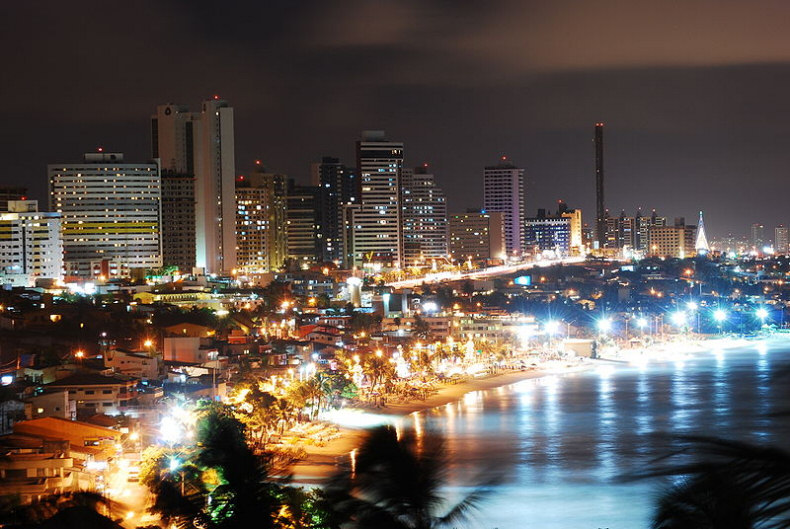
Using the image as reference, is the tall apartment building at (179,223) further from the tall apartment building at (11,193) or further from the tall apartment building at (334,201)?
the tall apartment building at (334,201)

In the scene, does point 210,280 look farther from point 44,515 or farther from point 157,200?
point 44,515

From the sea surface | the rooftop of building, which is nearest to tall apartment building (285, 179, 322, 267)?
the sea surface

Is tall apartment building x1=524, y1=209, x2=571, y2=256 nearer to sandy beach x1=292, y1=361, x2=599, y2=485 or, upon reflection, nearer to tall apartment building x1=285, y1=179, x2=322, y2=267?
tall apartment building x1=285, y1=179, x2=322, y2=267

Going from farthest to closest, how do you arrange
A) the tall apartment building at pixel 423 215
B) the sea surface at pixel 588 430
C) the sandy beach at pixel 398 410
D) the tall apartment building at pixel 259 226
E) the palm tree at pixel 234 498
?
the tall apartment building at pixel 423 215 → the tall apartment building at pixel 259 226 → the sandy beach at pixel 398 410 → the sea surface at pixel 588 430 → the palm tree at pixel 234 498

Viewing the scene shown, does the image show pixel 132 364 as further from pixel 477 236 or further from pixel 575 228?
pixel 575 228

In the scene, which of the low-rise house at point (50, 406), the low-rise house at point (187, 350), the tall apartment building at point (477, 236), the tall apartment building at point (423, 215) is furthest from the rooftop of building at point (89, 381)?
the tall apartment building at point (477, 236)

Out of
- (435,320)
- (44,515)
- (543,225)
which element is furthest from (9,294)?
(543,225)
